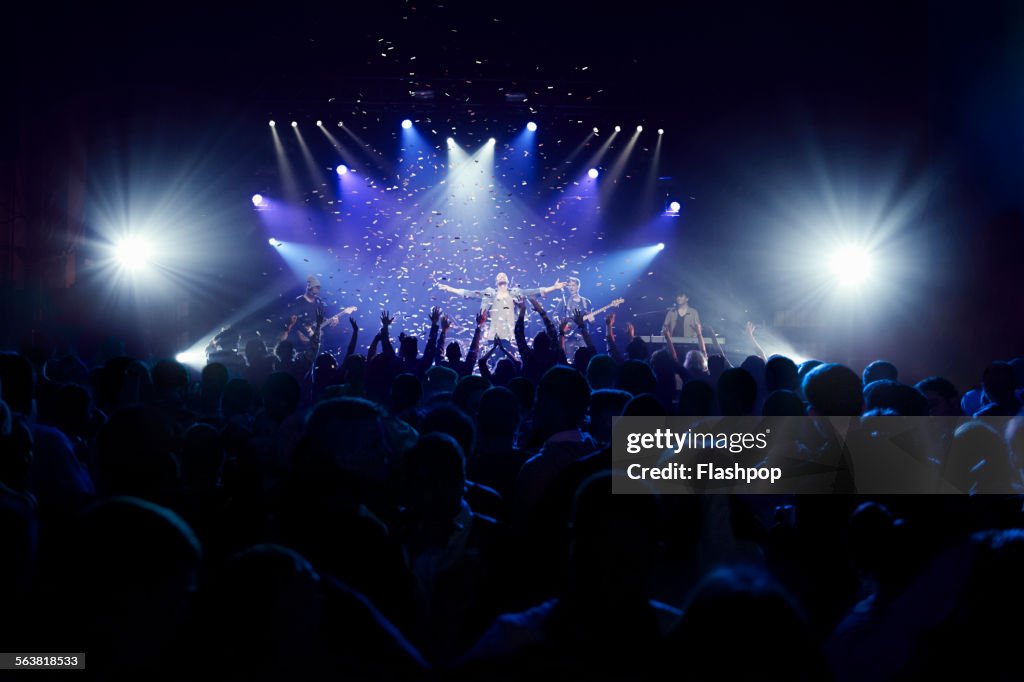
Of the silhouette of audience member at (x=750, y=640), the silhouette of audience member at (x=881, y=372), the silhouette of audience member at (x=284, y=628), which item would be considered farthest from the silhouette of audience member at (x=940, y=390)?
the silhouette of audience member at (x=284, y=628)

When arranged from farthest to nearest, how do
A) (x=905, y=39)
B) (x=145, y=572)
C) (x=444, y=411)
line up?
(x=905, y=39)
(x=444, y=411)
(x=145, y=572)

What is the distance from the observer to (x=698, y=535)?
2.76 metres

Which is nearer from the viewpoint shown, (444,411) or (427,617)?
(427,617)

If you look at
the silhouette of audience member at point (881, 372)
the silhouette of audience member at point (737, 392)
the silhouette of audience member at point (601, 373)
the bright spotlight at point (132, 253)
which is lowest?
the silhouette of audience member at point (737, 392)

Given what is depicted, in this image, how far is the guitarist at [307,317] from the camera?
11.1 m

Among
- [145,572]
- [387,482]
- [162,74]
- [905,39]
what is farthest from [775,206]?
[145,572]

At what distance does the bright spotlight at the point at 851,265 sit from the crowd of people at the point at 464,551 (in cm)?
911

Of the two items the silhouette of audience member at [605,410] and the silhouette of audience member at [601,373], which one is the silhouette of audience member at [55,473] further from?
the silhouette of audience member at [601,373]

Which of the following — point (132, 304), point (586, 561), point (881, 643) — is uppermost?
point (132, 304)

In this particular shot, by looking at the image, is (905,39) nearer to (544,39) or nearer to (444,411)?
(544,39)

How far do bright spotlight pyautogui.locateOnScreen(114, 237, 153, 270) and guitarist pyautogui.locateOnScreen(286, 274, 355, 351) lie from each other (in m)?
3.34

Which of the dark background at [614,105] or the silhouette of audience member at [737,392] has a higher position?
the dark background at [614,105]

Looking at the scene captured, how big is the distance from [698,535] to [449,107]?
14.2 metres

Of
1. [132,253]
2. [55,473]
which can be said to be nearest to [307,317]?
[132,253]
